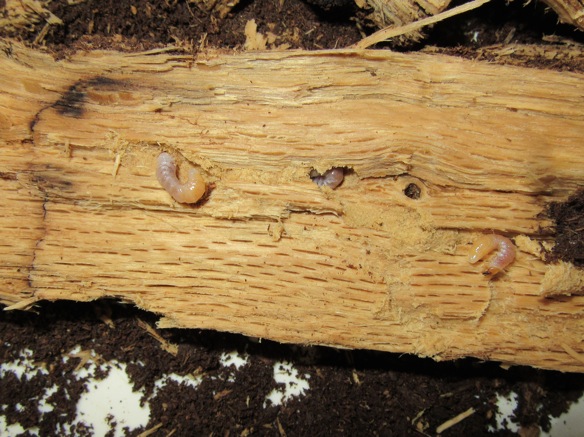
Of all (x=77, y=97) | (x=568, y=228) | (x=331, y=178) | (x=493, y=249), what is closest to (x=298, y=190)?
(x=331, y=178)

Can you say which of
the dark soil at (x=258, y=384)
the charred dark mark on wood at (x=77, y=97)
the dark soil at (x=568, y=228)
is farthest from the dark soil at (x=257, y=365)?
the dark soil at (x=568, y=228)

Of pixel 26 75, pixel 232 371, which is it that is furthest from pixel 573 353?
pixel 26 75

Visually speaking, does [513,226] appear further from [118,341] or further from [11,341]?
[11,341]

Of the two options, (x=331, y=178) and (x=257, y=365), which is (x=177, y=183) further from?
(x=257, y=365)

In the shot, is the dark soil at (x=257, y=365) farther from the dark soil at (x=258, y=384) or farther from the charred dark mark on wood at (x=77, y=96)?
the charred dark mark on wood at (x=77, y=96)

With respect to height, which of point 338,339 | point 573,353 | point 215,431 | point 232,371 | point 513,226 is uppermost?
point 513,226

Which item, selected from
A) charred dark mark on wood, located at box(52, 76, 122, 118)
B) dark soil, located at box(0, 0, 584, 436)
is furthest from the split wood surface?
dark soil, located at box(0, 0, 584, 436)

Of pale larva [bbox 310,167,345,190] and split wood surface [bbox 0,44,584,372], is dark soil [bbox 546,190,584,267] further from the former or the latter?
pale larva [bbox 310,167,345,190]
